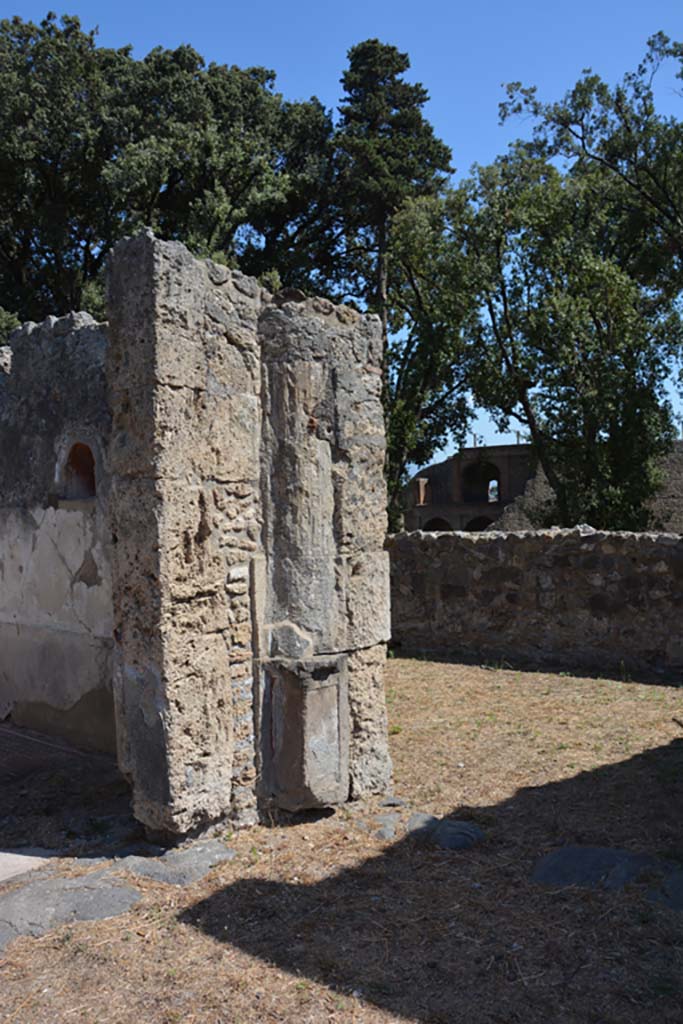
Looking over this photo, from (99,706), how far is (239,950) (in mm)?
2231

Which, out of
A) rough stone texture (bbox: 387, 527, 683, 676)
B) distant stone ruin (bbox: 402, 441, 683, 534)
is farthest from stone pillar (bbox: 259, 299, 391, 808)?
distant stone ruin (bbox: 402, 441, 683, 534)

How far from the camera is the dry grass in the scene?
324 cm

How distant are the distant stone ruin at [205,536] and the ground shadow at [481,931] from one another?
0.69 m

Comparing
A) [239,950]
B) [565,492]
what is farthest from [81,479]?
[565,492]

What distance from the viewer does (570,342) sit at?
18.0 meters

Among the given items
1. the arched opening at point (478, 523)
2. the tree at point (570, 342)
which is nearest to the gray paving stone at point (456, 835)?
the tree at point (570, 342)

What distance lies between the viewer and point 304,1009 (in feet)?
10.6

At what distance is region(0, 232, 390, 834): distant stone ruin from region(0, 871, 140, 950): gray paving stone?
0.46 m

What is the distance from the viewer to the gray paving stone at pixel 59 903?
3.82m

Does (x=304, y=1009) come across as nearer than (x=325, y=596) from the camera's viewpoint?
Yes

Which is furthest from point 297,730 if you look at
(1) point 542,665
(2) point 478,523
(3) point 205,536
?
(2) point 478,523

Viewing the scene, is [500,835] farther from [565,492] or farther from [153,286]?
[565,492]

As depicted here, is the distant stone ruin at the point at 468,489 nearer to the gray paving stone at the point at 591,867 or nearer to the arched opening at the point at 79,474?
the arched opening at the point at 79,474

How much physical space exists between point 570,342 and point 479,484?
18.8m
